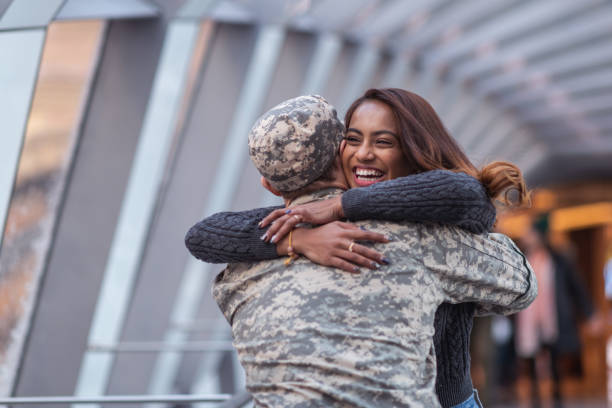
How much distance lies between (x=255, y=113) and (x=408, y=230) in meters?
6.29

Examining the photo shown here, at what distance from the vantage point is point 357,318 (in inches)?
75.2

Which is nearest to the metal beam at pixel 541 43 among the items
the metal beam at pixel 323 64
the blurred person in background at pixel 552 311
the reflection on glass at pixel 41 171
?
the metal beam at pixel 323 64

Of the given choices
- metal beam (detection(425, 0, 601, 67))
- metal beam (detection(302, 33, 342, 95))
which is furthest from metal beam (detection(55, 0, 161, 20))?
metal beam (detection(425, 0, 601, 67))

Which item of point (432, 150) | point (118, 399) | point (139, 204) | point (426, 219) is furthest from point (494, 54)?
point (426, 219)

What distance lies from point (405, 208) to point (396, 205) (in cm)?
3

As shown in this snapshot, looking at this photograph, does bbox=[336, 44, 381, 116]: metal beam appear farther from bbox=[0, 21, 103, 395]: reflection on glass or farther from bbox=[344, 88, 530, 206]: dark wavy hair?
bbox=[344, 88, 530, 206]: dark wavy hair

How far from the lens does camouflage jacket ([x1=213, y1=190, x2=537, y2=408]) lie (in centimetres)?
186

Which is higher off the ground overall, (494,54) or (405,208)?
(494,54)

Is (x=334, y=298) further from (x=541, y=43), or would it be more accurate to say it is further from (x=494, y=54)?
(x=494, y=54)

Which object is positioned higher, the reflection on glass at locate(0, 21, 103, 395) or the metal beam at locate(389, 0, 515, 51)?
the metal beam at locate(389, 0, 515, 51)

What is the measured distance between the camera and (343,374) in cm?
186

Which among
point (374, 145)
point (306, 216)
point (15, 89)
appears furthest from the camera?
point (15, 89)

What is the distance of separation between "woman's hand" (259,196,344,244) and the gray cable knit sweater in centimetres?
3

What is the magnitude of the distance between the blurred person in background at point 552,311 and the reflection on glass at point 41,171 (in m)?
4.50
